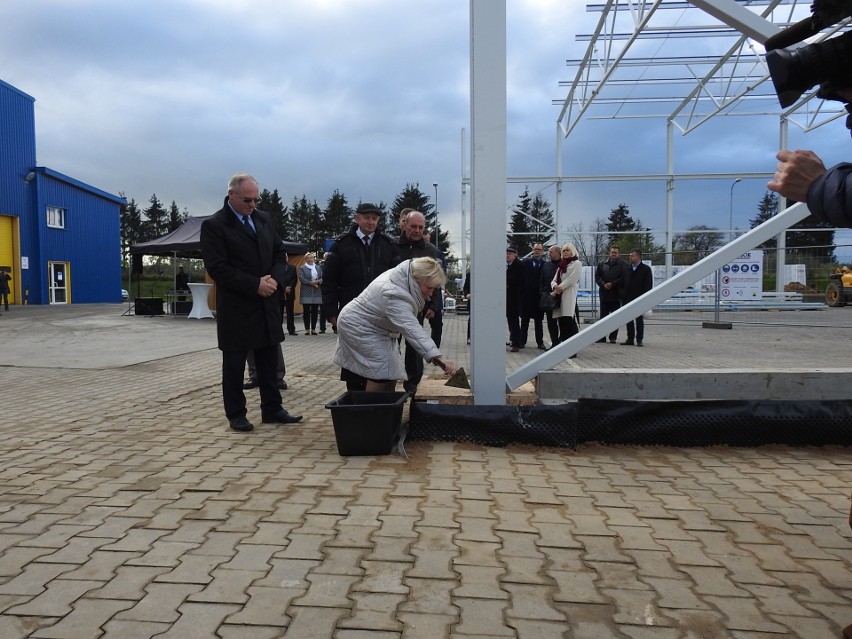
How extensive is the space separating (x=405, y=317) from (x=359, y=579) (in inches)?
82.4

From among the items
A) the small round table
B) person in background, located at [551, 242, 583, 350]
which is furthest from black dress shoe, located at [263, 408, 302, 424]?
the small round table

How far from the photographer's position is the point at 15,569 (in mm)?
2506

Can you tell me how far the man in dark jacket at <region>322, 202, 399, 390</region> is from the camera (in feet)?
18.8

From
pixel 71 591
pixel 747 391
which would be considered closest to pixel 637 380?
pixel 747 391

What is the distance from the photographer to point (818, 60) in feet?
5.54

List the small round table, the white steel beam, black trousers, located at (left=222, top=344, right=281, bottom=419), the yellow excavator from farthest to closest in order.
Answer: the small round table < the yellow excavator < black trousers, located at (left=222, top=344, right=281, bottom=419) < the white steel beam

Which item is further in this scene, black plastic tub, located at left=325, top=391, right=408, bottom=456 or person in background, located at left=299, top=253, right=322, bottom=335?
person in background, located at left=299, top=253, right=322, bottom=335

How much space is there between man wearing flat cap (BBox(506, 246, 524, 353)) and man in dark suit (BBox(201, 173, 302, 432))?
6076 mm

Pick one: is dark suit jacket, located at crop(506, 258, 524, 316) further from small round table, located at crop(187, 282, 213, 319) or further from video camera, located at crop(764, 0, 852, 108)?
small round table, located at crop(187, 282, 213, 319)

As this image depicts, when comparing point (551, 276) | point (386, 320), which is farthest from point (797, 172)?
point (551, 276)

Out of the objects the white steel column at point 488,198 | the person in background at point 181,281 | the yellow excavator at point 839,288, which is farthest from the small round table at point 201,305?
the yellow excavator at point 839,288

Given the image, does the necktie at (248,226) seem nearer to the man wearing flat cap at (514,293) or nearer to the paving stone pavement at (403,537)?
the paving stone pavement at (403,537)

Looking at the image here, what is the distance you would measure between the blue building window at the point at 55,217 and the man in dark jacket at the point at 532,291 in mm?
29576

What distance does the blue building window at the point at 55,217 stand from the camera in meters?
32.1
